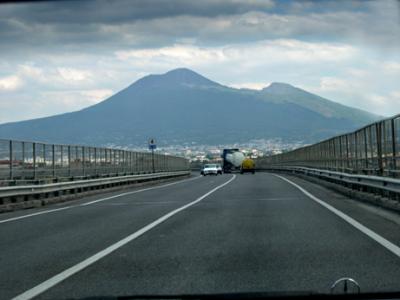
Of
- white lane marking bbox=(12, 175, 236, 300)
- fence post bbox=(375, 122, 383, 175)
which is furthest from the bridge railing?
Answer: white lane marking bbox=(12, 175, 236, 300)

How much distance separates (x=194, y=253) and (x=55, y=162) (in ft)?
73.4

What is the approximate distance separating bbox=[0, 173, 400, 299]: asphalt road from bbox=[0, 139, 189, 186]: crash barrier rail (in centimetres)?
771

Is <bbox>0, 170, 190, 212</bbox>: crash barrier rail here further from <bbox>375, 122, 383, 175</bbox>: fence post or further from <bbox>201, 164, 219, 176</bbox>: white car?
<bbox>201, 164, 219, 176</bbox>: white car

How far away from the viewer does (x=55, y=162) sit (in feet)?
109

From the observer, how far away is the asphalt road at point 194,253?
29.8ft

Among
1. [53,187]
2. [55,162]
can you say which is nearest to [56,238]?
[53,187]

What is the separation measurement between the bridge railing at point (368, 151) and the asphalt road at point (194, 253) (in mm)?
2500

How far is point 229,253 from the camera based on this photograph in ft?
38.7

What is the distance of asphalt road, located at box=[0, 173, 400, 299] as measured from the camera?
9.09 m

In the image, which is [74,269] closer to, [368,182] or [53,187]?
[368,182]

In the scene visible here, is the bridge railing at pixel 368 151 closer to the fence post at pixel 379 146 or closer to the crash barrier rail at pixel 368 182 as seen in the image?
the fence post at pixel 379 146

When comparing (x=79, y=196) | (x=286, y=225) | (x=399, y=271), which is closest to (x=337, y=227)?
(x=286, y=225)

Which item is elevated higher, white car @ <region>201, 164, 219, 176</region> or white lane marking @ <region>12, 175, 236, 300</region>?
white car @ <region>201, 164, 219, 176</region>

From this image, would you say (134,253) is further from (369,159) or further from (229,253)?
(369,159)
